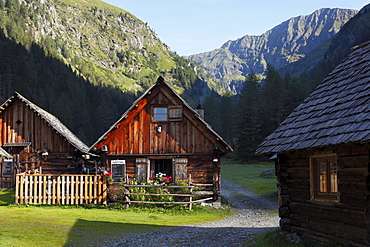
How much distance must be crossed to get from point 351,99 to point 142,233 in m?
9.48

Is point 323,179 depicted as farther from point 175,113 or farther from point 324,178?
point 175,113

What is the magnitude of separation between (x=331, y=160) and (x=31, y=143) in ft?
77.7

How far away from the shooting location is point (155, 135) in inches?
953

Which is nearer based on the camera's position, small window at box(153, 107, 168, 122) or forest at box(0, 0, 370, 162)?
small window at box(153, 107, 168, 122)

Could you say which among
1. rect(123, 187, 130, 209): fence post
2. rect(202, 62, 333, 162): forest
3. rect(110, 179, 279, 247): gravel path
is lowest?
rect(110, 179, 279, 247): gravel path

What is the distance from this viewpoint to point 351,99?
1073 centimetres

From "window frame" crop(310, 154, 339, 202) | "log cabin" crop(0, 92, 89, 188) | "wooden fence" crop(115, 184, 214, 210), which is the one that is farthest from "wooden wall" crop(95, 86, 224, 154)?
"window frame" crop(310, 154, 339, 202)

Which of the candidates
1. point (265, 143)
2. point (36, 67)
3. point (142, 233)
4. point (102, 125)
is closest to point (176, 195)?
point (142, 233)

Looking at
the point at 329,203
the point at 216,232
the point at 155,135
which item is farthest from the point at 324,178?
the point at 155,135

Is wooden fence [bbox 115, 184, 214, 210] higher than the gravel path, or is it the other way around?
wooden fence [bbox 115, 184, 214, 210]

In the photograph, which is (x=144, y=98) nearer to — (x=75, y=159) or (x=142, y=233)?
(x=75, y=159)

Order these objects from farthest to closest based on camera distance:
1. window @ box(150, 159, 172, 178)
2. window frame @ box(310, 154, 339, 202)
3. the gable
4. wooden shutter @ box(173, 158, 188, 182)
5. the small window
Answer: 1. window @ box(150, 159, 172, 178)
2. the small window
3. the gable
4. wooden shutter @ box(173, 158, 188, 182)
5. window frame @ box(310, 154, 339, 202)

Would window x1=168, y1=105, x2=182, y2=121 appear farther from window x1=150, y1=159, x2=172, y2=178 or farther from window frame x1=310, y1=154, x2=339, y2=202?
window frame x1=310, y1=154, x2=339, y2=202

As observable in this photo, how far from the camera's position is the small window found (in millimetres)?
24312
